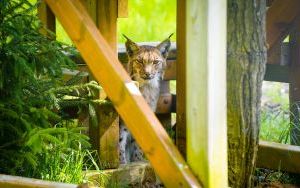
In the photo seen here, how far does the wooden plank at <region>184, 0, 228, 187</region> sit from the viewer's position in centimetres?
296

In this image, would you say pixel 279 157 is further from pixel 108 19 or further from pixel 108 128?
pixel 108 19

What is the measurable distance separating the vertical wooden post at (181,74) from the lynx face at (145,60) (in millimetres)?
2115

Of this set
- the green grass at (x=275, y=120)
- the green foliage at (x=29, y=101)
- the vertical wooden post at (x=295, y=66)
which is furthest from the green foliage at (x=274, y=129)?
the green foliage at (x=29, y=101)

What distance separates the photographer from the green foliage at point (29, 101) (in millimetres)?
3891

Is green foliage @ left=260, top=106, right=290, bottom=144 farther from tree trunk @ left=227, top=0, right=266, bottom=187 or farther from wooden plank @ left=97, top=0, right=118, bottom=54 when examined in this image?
wooden plank @ left=97, top=0, right=118, bottom=54

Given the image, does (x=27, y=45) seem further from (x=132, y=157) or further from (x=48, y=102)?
(x=132, y=157)

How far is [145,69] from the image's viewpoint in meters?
5.55

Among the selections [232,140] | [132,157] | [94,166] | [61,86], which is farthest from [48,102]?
[132,157]

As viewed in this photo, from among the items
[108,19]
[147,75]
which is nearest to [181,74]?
[108,19]

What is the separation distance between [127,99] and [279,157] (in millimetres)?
1426

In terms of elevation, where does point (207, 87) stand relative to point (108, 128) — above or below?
above

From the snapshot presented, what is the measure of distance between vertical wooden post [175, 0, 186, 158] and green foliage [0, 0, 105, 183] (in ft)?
2.67

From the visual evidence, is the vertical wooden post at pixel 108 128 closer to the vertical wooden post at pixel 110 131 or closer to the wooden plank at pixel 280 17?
the vertical wooden post at pixel 110 131

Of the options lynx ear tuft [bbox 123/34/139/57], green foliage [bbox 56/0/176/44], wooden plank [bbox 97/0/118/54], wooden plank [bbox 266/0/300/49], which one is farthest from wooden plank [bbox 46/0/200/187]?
green foliage [bbox 56/0/176/44]
